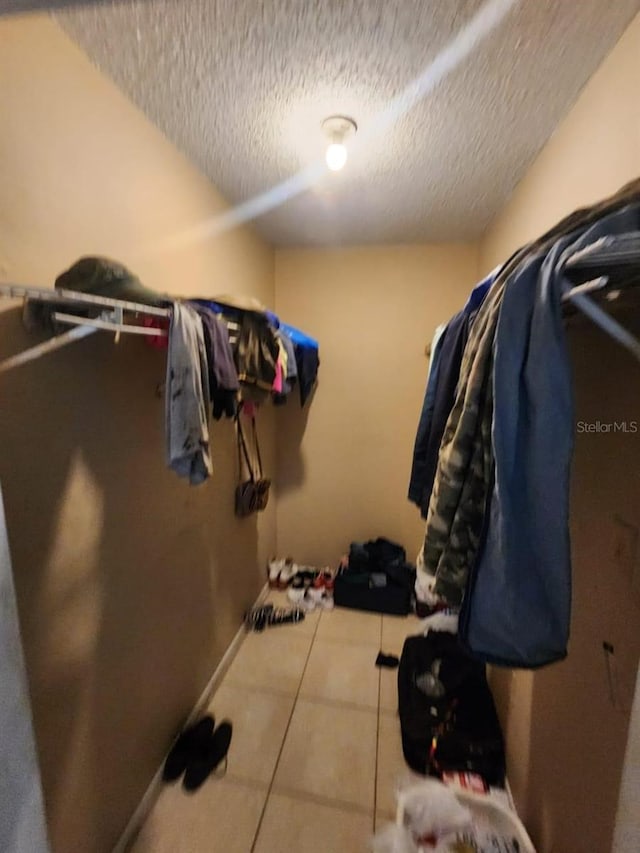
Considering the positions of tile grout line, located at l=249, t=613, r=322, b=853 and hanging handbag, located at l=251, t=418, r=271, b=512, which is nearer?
tile grout line, located at l=249, t=613, r=322, b=853

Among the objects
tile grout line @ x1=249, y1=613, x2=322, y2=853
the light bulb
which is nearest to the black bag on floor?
tile grout line @ x1=249, y1=613, x2=322, y2=853

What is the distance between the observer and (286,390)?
75.0 inches

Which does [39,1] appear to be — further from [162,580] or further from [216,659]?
[216,659]

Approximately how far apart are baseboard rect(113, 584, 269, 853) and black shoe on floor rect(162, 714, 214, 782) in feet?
0.11

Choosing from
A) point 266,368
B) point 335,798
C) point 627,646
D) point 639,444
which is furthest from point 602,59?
point 335,798

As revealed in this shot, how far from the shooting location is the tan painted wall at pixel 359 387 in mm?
2484

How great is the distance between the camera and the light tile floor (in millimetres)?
1269

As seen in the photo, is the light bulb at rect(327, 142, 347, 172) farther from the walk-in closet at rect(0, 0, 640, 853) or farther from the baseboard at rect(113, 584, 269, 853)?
the baseboard at rect(113, 584, 269, 853)

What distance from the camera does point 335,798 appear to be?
1376 mm

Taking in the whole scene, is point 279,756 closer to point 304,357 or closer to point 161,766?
point 161,766

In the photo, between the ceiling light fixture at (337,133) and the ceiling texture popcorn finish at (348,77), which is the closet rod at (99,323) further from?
the ceiling light fixture at (337,133)

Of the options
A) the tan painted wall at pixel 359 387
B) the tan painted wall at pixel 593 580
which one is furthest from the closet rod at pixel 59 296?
the tan painted wall at pixel 359 387

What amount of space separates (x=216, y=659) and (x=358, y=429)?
154cm

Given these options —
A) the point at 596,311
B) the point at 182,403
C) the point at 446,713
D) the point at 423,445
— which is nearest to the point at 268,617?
the point at 446,713
